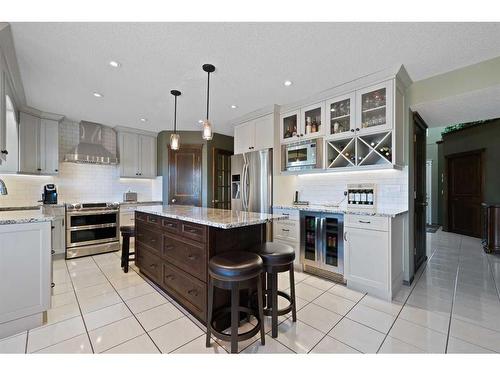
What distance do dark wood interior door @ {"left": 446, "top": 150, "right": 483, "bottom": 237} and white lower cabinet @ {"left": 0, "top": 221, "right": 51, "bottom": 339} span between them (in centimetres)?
809

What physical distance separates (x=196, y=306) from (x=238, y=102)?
2.93 m

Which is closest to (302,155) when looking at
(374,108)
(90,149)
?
(374,108)

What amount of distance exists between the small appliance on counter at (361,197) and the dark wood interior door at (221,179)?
9.92 feet

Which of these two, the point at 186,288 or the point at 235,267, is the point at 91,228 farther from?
the point at 235,267

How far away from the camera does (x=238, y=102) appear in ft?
11.9

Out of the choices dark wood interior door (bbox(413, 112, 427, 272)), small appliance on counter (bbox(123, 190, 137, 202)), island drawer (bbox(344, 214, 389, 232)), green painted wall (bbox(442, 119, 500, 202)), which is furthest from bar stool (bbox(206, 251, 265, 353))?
green painted wall (bbox(442, 119, 500, 202))

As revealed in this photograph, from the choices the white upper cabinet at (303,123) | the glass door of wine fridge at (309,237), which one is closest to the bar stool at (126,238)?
the glass door of wine fridge at (309,237)

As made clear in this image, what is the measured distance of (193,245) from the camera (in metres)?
2.02

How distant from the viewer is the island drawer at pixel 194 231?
6.30 ft

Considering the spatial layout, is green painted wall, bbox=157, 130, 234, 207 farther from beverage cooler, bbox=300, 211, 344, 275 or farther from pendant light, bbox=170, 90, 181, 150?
beverage cooler, bbox=300, 211, 344, 275

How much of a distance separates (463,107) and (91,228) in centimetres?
597

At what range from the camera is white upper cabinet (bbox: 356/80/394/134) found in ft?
8.86

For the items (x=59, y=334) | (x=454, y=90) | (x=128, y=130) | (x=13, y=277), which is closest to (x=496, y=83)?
(x=454, y=90)

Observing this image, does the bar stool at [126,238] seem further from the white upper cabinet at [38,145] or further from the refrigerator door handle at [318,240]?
the refrigerator door handle at [318,240]
